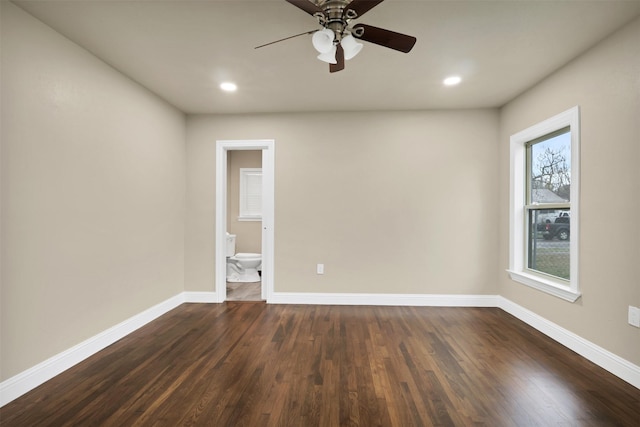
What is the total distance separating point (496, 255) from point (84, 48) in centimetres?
472

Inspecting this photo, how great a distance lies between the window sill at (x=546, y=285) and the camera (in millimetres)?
2740

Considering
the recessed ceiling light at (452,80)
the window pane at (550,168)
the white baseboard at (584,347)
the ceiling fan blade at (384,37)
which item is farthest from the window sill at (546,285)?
the ceiling fan blade at (384,37)

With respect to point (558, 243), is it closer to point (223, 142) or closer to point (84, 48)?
point (223, 142)

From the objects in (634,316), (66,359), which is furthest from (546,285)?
(66,359)

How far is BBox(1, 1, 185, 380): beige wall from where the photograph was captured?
6.56ft

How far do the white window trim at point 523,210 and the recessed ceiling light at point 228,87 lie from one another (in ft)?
10.1

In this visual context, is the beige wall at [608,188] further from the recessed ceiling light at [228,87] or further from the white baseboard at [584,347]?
the recessed ceiling light at [228,87]

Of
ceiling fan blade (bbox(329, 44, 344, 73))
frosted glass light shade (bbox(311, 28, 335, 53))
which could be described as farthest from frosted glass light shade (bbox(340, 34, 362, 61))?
ceiling fan blade (bbox(329, 44, 344, 73))

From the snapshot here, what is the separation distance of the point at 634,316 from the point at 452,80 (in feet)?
7.78

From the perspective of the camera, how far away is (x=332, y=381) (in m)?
2.18

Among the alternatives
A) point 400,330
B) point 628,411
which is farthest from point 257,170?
point 628,411

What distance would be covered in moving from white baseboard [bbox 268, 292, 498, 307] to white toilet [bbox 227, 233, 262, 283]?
142 centimetres

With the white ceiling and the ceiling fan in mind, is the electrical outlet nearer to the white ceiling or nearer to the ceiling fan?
the white ceiling

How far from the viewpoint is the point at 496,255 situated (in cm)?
399
